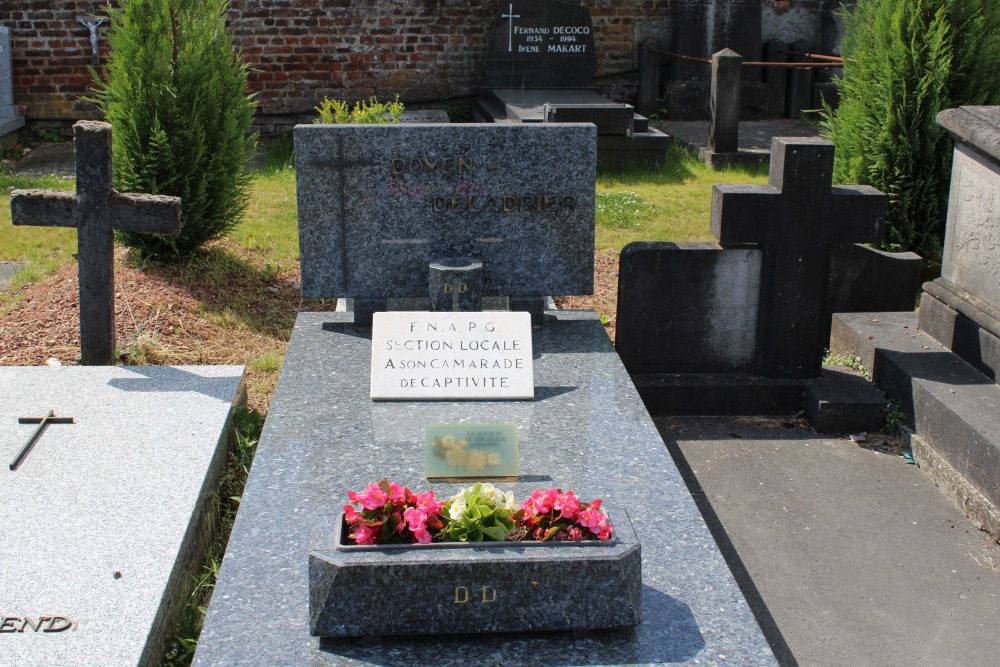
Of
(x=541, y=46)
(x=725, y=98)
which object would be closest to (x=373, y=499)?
(x=725, y=98)

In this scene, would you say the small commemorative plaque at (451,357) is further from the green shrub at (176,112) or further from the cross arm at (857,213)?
the green shrub at (176,112)

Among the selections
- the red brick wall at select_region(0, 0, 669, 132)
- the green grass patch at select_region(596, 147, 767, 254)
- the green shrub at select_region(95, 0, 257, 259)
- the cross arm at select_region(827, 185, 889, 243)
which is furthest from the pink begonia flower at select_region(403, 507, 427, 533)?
the red brick wall at select_region(0, 0, 669, 132)

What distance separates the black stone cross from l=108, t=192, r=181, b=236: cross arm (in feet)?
8.03

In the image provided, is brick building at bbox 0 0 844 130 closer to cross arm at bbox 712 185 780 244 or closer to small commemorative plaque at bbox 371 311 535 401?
cross arm at bbox 712 185 780 244

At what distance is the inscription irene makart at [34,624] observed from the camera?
2803 millimetres

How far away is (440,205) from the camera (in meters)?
4.75

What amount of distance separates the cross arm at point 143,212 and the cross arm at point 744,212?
2.43 metres

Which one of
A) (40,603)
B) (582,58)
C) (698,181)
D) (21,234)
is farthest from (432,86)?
(40,603)

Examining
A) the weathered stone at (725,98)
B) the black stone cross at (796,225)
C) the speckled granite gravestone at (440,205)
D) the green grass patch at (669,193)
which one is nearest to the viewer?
the speckled granite gravestone at (440,205)

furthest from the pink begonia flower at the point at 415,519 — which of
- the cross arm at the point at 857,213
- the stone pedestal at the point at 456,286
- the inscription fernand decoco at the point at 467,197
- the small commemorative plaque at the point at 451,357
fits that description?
the cross arm at the point at 857,213

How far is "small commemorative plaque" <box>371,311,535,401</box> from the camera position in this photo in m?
4.04

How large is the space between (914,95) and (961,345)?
2187mm

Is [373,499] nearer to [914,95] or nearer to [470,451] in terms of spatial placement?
[470,451]

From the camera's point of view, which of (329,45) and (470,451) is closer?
(470,451)
